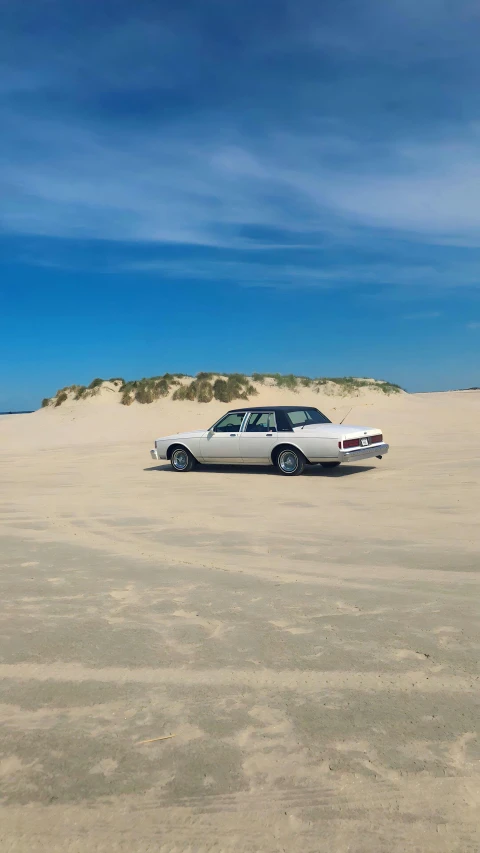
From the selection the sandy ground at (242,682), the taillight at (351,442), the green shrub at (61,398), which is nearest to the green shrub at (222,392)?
the green shrub at (61,398)

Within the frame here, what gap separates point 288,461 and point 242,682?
10036 mm

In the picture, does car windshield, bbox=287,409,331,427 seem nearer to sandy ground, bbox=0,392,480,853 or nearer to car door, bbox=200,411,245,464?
car door, bbox=200,411,245,464

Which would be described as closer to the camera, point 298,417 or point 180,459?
point 298,417

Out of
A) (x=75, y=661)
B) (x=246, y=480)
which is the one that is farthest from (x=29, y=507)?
(x=75, y=661)

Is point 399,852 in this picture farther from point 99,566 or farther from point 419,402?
point 419,402

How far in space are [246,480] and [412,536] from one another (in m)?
6.08

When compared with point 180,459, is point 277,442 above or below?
above

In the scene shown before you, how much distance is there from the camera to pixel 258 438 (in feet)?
46.9

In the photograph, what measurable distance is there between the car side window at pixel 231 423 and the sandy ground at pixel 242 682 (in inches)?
210

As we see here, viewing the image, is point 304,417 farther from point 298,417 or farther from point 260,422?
point 260,422

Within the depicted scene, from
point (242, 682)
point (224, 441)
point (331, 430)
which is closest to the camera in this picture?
point (242, 682)

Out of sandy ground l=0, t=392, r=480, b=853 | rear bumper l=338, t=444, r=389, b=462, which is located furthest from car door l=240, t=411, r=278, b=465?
sandy ground l=0, t=392, r=480, b=853

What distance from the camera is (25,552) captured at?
24.9 ft

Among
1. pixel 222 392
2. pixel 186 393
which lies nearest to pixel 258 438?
pixel 222 392
